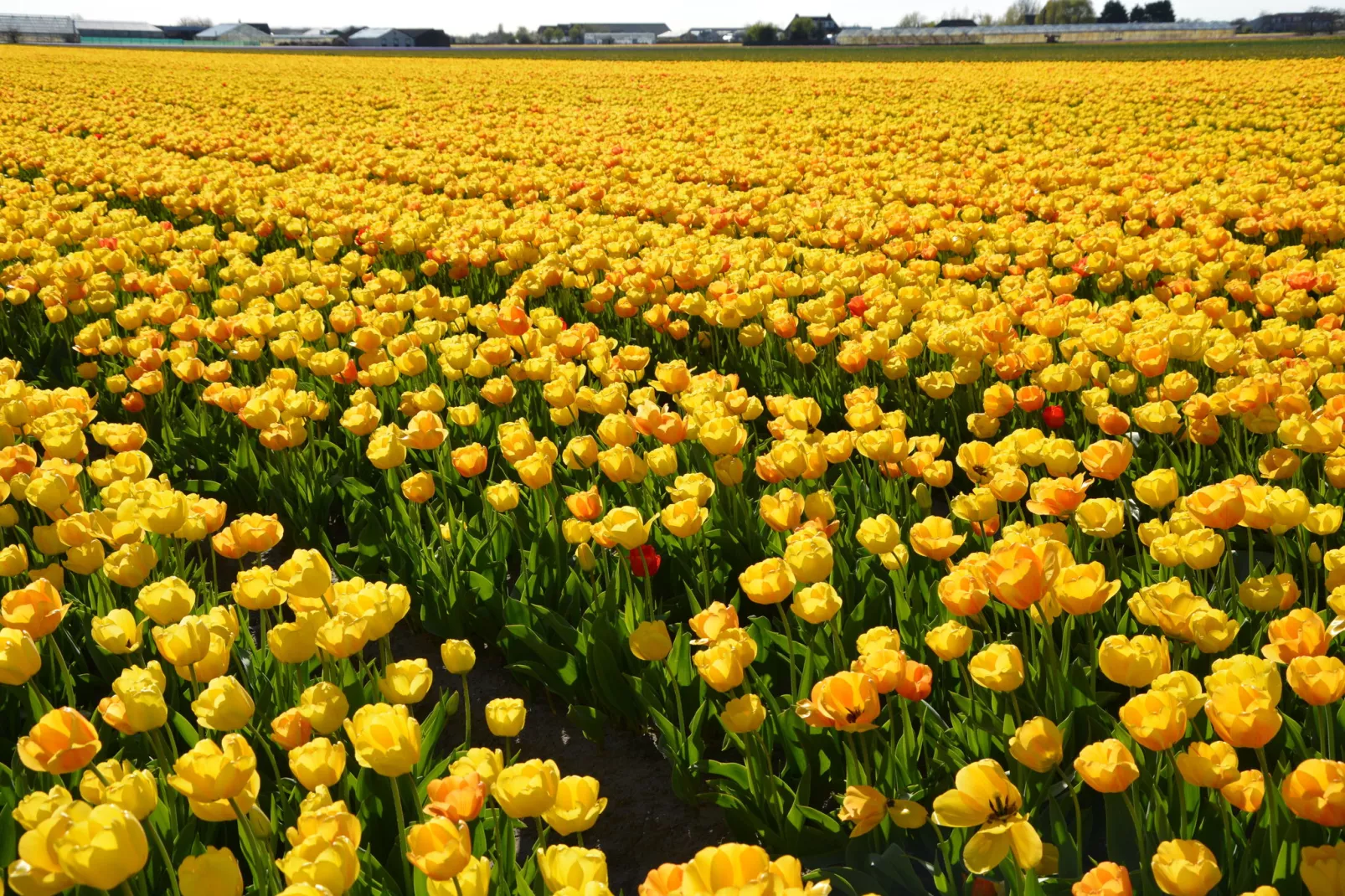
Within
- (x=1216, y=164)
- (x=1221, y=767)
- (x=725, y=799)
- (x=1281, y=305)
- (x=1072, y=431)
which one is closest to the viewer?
(x=1221, y=767)

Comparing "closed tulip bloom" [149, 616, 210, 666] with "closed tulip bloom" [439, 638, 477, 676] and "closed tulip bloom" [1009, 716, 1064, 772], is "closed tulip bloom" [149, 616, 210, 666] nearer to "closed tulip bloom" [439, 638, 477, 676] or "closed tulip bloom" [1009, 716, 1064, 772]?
"closed tulip bloom" [439, 638, 477, 676]

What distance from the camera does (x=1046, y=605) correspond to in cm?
197

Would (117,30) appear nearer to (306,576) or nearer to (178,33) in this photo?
(178,33)

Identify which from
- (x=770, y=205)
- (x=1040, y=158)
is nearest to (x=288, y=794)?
(x=770, y=205)

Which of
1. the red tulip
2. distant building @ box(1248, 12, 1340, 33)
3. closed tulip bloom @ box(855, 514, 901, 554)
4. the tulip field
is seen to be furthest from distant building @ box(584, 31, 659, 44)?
closed tulip bloom @ box(855, 514, 901, 554)

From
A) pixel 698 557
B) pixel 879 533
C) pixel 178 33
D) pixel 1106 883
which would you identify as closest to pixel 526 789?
pixel 1106 883

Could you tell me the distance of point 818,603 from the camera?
2.01 meters

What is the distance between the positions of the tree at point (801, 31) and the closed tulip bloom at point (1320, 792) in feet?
233

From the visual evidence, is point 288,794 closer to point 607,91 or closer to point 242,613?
point 242,613

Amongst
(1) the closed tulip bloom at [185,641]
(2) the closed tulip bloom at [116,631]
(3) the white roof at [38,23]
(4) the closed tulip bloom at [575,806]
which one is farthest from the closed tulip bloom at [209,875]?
(3) the white roof at [38,23]

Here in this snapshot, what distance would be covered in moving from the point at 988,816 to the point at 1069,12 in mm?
113068

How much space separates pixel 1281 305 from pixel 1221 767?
3.28 meters

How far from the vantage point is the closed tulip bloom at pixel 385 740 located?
1.60m

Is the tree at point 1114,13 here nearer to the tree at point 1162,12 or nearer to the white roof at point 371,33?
the tree at point 1162,12
